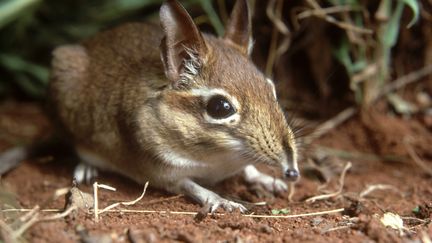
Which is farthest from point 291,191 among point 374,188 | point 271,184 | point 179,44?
point 179,44

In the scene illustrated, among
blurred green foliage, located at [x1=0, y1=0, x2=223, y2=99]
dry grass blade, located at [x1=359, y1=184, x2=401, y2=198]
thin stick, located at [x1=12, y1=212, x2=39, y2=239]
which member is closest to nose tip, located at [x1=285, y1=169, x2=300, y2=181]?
dry grass blade, located at [x1=359, y1=184, x2=401, y2=198]

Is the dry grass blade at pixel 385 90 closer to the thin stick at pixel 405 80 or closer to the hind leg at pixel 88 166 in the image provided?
the thin stick at pixel 405 80

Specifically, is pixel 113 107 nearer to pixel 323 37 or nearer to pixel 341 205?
pixel 341 205

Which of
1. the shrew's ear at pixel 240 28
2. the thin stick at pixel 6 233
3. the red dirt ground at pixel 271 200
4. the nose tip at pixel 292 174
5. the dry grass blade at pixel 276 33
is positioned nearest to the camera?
the thin stick at pixel 6 233

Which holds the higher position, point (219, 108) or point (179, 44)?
point (179, 44)

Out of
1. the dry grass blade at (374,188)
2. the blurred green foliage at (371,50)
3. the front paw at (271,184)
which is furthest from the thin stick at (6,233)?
the blurred green foliage at (371,50)

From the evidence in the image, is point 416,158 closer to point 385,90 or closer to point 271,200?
point 385,90
